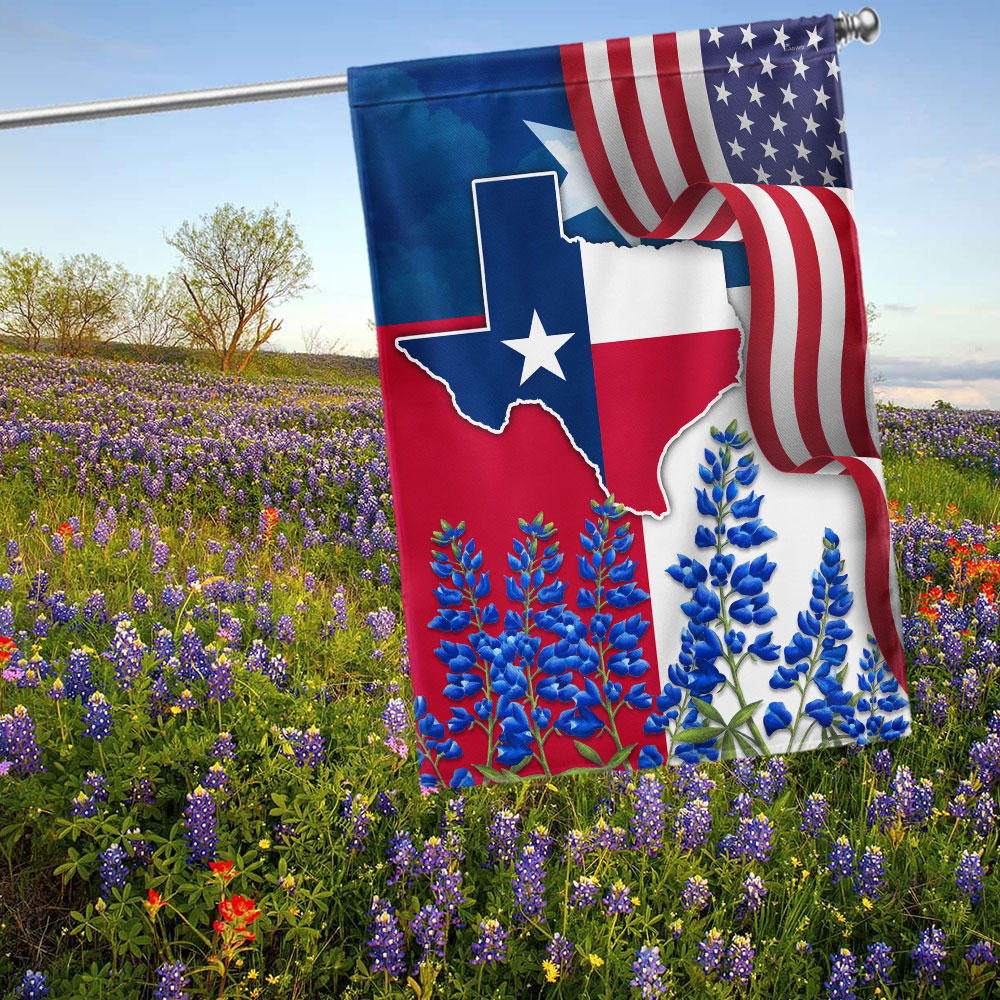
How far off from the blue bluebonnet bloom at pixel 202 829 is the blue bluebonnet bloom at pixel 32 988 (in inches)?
19.2

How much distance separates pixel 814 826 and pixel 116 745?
8.83ft

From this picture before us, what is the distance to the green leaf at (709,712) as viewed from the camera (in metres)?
2.66

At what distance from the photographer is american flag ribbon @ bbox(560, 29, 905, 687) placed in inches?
103

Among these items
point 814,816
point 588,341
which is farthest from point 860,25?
point 814,816

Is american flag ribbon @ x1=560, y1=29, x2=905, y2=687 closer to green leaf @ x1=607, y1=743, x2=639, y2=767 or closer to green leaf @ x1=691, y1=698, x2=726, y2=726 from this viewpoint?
green leaf @ x1=691, y1=698, x2=726, y2=726

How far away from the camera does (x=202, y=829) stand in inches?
97.2

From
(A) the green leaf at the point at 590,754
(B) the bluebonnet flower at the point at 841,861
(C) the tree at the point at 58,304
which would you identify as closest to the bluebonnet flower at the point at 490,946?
(A) the green leaf at the point at 590,754

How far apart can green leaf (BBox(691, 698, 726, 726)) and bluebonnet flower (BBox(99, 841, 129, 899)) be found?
2.02m

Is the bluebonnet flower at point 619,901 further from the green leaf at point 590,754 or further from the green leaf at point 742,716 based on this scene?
the green leaf at point 742,716

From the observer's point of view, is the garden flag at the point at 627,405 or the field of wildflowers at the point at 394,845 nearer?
the field of wildflowers at the point at 394,845

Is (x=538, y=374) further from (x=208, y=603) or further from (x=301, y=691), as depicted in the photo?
(x=208, y=603)

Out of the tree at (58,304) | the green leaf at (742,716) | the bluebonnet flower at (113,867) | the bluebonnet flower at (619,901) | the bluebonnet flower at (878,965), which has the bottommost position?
the bluebonnet flower at (878,965)

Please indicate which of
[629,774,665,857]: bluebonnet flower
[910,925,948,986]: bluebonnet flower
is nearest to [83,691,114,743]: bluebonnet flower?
[629,774,665,857]: bluebonnet flower

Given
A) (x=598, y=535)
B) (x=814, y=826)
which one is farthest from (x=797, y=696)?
(x=598, y=535)
